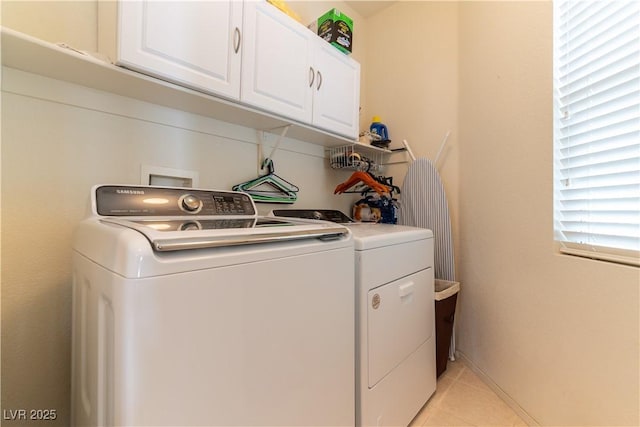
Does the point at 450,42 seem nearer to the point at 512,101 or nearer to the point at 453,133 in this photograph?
the point at 453,133

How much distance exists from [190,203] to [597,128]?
1629 millimetres

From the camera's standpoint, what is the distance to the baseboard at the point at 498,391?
138 centimetres

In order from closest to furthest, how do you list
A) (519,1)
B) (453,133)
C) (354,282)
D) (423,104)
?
(354,282)
(519,1)
(453,133)
(423,104)

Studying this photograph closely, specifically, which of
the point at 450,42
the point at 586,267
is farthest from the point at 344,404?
the point at 450,42

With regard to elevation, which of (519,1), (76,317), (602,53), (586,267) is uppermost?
(519,1)

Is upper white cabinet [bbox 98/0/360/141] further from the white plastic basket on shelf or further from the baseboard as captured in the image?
the baseboard

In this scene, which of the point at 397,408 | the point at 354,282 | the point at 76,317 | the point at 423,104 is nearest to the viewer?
the point at 76,317

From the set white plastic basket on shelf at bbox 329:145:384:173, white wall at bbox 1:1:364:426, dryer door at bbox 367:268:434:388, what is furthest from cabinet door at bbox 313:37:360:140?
dryer door at bbox 367:268:434:388

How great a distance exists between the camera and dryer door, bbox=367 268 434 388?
1.11 metres

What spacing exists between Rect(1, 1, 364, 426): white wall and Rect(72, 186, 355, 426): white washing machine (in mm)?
181

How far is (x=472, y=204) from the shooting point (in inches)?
74.5

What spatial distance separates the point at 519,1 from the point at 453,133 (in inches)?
32.3

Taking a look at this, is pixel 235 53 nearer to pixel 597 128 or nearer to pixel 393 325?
pixel 393 325

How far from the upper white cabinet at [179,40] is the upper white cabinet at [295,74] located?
→ 7 cm
